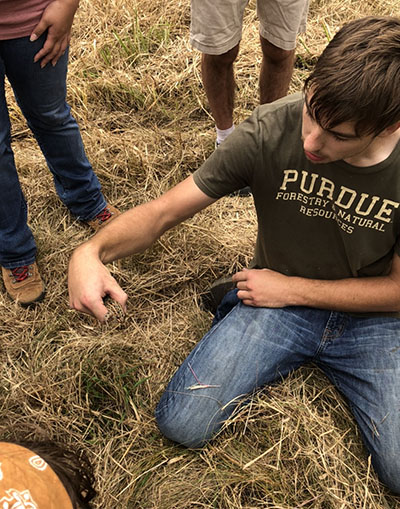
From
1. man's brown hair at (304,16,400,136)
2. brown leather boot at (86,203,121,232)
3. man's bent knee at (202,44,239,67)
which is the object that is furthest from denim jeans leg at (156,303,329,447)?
man's bent knee at (202,44,239,67)

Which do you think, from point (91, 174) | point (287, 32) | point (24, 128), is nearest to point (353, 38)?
point (287, 32)

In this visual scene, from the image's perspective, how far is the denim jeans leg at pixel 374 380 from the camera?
71.3 inches

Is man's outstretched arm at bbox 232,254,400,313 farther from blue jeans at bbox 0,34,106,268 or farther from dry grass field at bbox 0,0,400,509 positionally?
blue jeans at bbox 0,34,106,268

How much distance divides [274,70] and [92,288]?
1.78m

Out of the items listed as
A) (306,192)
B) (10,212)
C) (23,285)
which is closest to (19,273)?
(23,285)

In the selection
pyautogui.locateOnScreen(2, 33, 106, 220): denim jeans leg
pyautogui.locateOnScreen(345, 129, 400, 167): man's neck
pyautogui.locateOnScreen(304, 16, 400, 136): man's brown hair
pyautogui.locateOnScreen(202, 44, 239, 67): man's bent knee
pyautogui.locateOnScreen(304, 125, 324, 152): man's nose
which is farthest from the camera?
pyautogui.locateOnScreen(202, 44, 239, 67): man's bent knee

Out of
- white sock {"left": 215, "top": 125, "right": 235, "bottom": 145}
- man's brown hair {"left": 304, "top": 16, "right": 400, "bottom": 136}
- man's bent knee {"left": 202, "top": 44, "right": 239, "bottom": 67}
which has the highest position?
man's brown hair {"left": 304, "top": 16, "right": 400, "bottom": 136}

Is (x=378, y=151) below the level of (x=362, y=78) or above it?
below

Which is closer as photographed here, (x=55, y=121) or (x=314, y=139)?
(x=314, y=139)

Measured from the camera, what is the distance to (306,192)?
5.77 ft

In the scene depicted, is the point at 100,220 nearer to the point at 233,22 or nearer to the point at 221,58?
the point at 221,58

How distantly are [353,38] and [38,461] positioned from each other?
1270 mm

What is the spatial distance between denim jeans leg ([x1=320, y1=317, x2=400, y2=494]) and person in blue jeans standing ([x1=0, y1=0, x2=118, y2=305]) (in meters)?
1.30

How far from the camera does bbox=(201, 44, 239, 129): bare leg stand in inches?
103
